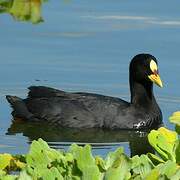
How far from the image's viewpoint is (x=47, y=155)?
17.0 feet

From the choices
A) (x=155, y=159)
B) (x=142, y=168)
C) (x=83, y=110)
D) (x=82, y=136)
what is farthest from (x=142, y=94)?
(x=142, y=168)

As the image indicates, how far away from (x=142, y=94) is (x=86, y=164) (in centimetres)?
935

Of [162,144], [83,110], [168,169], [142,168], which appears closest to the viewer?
[168,169]

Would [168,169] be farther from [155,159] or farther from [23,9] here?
[23,9]

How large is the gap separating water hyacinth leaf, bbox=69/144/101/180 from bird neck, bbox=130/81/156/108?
875 centimetres

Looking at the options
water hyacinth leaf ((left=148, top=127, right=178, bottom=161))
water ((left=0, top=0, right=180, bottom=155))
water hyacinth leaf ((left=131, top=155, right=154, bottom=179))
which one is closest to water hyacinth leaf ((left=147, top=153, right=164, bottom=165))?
water hyacinth leaf ((left=148, top=127, right=178, bottom=161))

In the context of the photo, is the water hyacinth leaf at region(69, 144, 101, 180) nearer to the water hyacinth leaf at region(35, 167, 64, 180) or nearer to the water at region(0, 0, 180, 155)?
the water hyacinth leaf at region(35, 167, 64, 180)

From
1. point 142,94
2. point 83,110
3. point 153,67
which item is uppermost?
point 153,67

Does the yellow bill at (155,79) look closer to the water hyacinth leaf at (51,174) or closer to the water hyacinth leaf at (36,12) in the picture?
the water hyacinth leaf at (51,174)

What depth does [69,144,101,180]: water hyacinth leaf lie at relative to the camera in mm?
4527

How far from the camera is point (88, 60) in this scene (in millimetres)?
14055

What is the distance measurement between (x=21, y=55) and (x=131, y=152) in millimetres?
3422

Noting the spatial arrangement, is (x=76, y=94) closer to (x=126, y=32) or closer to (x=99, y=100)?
(x=99, y=100)

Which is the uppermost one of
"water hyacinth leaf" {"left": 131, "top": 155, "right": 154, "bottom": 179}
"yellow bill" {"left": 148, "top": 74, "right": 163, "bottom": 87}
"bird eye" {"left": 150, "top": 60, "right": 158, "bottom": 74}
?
"water hyacinth leaf" {"left": 131, "top": 155, "right": 154, "bottom": 179}
